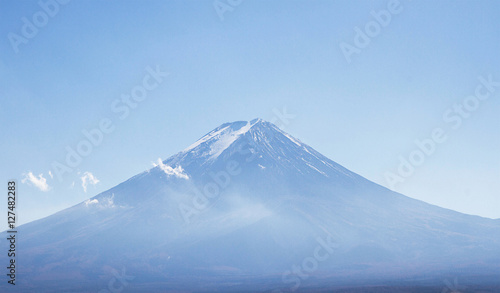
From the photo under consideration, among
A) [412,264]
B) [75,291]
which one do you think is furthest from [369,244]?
[75,291]

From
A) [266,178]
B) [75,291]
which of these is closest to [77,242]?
[75,291]

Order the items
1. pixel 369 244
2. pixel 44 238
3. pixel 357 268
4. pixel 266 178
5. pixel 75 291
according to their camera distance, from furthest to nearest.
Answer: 1. pixel 266 178
2. pixel 44 238
3. pixel 369 244
4. pixel 357 268
5. pixel 75 291

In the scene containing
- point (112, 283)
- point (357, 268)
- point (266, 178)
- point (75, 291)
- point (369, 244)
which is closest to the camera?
point (75, 291)

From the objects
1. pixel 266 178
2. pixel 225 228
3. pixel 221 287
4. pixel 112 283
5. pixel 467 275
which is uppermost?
pixel 266 178

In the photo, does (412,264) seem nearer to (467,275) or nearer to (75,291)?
(467,275)

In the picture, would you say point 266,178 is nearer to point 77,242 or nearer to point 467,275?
point 77,242

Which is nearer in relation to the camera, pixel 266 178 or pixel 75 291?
pixel 75 291

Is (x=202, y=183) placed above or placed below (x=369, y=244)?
above
